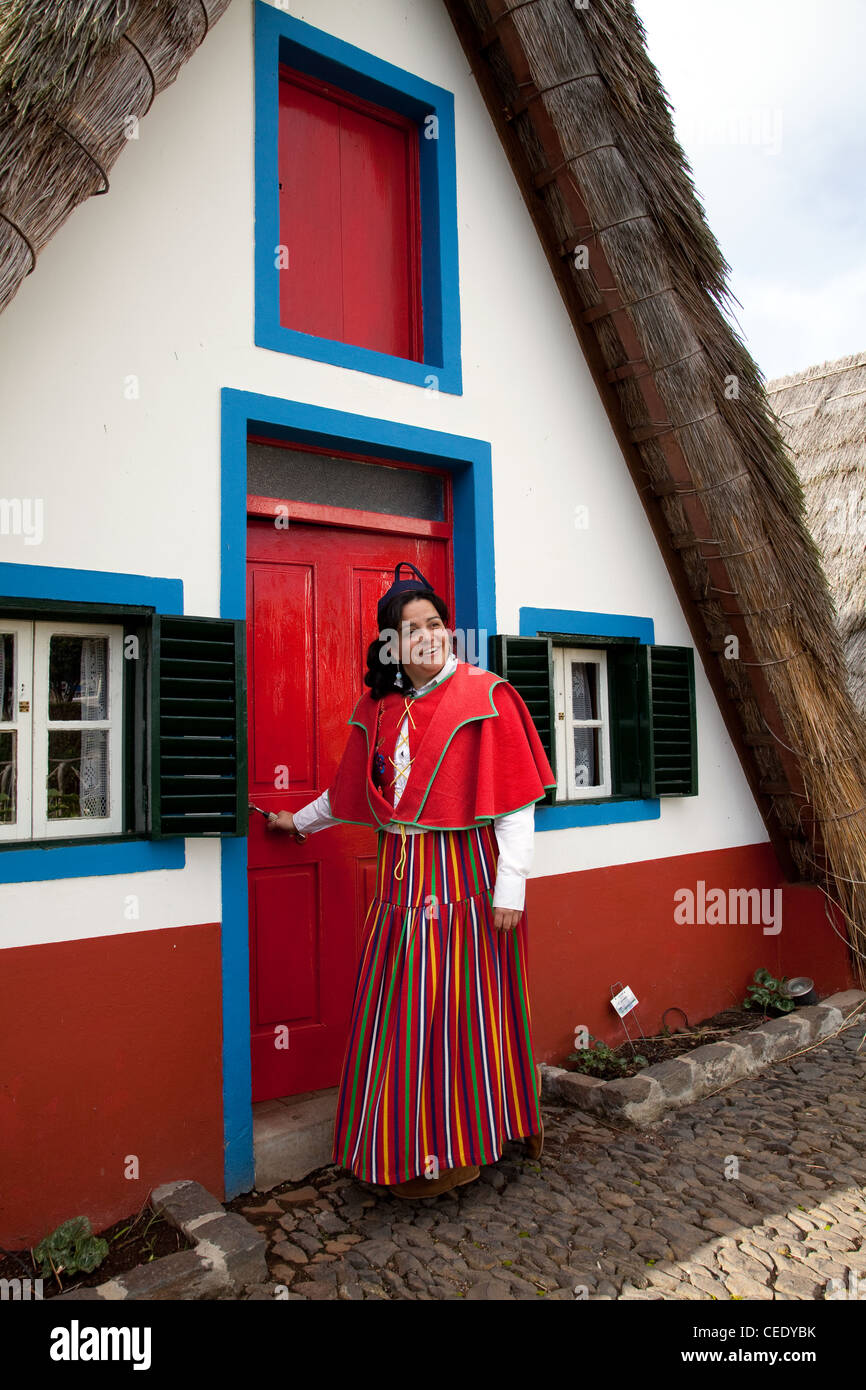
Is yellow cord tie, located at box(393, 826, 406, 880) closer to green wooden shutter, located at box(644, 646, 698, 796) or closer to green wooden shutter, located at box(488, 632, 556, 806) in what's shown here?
green wooden shutter, located at box(488, 632, 556, 806)

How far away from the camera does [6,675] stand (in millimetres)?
3020

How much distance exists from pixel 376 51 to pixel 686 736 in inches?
140

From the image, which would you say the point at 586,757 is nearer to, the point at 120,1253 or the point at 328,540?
the point at 328,540

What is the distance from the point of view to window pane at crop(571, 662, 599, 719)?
491 cm

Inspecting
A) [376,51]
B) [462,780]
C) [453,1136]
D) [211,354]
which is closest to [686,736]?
[462,780]

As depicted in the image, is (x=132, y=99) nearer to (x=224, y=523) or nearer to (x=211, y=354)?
(x=211, y=354)

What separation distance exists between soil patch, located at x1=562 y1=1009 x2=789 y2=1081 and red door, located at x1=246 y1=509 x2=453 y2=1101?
133 cm

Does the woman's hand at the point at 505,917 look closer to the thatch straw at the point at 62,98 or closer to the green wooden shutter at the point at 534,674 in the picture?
the green wooden shutter at the point at 534,674

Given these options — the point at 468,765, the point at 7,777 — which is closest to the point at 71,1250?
the point at 7,777

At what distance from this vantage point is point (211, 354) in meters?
3.42

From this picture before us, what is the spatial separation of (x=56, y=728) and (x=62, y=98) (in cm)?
182

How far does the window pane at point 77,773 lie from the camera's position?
311cm

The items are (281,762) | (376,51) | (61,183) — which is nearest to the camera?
(61,183)

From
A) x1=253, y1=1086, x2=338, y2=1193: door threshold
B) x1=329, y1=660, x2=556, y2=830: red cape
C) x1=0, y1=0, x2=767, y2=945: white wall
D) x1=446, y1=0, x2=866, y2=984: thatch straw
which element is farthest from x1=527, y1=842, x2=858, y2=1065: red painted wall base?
x1=329, y1=660, x2=556, y2=830: red cape
